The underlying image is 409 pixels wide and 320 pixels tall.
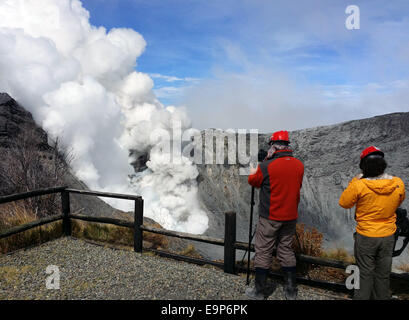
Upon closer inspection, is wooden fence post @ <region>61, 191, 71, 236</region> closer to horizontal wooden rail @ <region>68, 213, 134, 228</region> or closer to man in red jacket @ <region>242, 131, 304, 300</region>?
horizontal wooden rail @ <region>68, 213, 134, 228</region>

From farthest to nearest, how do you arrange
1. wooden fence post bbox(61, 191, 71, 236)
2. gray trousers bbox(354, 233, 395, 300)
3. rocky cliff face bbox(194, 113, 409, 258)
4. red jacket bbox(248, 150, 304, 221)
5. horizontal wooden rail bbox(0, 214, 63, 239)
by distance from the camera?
1. rocky cliff face bbox(194, 113, 409, 258)
2. wooden fence post bbox(61, 191, 71, 236)
3. horizontal wooden rail bbox(0, 214, 63, 239)
4. red jacket bbox(248, 150, 304, 221)
5. gray trousers bbox(354, 233, 395, 300)

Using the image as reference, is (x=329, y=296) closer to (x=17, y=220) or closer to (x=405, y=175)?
(x=17, y=220)

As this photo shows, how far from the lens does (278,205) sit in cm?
363

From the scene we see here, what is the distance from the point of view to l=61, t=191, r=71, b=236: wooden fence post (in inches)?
253

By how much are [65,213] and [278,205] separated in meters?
4.86

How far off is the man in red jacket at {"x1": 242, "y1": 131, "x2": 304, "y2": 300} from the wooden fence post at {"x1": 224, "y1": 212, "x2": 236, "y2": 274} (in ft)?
2.58

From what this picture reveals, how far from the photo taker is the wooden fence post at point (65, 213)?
6.43 m

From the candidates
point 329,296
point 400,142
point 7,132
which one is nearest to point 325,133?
point 400,142

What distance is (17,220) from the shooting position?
671 centimetres

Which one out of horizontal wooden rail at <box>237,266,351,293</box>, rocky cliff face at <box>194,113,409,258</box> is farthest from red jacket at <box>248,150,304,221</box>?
rocky cliff face at <box>194,113,409,258</box>

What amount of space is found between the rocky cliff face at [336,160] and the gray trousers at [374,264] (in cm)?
2063

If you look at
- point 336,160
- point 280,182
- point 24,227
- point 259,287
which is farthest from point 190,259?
point 336,160

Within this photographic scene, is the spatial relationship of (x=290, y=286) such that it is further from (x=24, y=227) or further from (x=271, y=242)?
(x=24, y=227)
